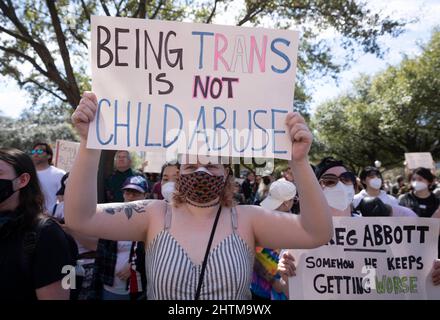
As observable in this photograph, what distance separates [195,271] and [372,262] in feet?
4.46

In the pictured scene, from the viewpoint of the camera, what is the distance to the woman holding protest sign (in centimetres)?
188

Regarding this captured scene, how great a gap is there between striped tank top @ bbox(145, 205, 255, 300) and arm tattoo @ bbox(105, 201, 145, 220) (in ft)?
0.59

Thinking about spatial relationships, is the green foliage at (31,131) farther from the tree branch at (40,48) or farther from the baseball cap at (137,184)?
the baseball cap at (137,184)

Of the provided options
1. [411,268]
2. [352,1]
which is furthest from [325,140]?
[411,268]

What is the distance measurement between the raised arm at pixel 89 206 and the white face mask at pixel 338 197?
1.69m

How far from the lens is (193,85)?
208 centimetres

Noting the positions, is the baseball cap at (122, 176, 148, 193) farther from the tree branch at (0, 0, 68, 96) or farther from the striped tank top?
the tree branch at (0, 0, 68, 96)

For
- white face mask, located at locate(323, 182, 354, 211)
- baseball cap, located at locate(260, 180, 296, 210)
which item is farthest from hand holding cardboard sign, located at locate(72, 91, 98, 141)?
white face mask, located at locate(323, 182, 354, 211)

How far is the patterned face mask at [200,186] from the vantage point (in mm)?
2051

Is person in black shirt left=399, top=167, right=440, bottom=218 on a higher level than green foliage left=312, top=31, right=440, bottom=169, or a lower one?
lower

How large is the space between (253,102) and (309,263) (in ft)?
3.91

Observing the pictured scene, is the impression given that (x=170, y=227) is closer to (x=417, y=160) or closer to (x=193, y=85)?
(x=193, y=85)

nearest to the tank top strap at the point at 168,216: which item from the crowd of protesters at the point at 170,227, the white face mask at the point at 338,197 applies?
the crowd of protesters at the point at 170,227
